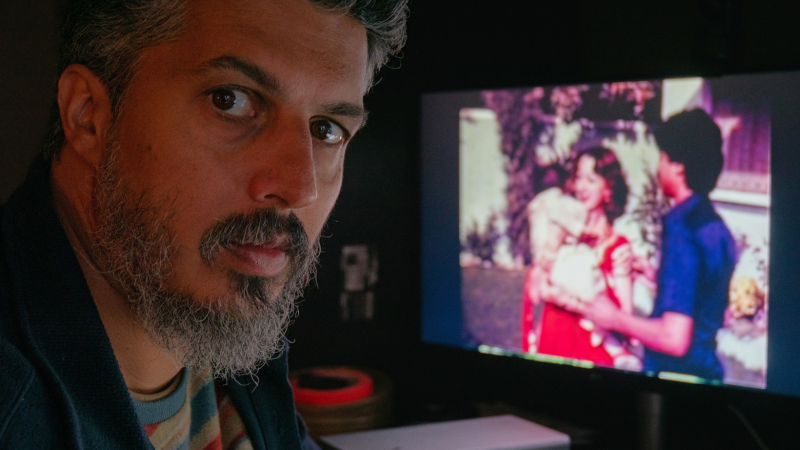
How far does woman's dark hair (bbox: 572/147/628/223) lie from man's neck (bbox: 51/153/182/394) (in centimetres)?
78

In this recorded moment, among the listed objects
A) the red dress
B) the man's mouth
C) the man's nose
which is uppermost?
the man's nose

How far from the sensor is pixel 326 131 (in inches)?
36.2

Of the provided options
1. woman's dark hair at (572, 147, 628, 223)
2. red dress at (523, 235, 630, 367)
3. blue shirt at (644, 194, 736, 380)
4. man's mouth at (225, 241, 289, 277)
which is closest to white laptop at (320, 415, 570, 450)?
red dress at (523, 235, 630, 367)

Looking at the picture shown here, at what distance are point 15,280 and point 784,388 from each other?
1.08 m

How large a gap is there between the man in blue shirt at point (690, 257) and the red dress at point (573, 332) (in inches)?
3.2

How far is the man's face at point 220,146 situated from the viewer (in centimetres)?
76

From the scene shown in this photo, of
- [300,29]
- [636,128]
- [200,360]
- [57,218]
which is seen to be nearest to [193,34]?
[300,29]

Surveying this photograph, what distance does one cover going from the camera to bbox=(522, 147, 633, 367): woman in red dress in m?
1.24

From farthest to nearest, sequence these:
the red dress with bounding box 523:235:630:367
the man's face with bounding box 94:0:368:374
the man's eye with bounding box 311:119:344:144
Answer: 1. the red dress with bounding box 523:235:630:367
2. the man's eye with bounding box 311:119:344:144
3. the man's face with bounding box 94:0:368:374

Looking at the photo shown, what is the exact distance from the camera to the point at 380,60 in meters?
1.03

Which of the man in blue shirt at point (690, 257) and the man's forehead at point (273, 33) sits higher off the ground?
the man's forehead at point (273, 33)

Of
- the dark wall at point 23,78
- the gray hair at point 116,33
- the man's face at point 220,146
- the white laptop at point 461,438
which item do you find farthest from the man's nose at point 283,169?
the dark wall at point 23,78

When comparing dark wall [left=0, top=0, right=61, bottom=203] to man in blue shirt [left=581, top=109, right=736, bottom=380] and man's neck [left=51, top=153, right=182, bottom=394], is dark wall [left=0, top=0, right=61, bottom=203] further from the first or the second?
man in blue shirt [left=581, top=109, right=736, bottom=380]

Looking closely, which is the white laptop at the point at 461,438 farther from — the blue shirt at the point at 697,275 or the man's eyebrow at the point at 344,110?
the man's eyebrow at the point at 344,110
